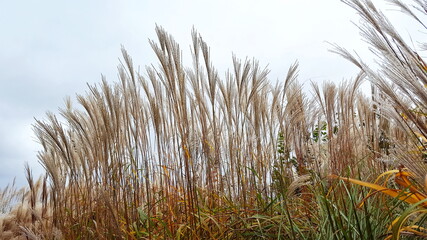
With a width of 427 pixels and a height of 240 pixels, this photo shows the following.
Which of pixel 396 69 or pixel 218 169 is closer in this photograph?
pixel 396 69

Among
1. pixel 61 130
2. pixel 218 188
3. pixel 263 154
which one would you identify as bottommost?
pixel 218 188

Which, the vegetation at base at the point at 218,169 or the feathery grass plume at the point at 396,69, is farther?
the vegetation at base at the point at 218,169

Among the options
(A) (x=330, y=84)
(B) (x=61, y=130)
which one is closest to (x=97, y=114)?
(B) (x=61, y=130)

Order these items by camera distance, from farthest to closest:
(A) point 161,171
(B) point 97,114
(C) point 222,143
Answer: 1. (C) point 222,143
2. (A) point 161,171
3. (B) point 97,114

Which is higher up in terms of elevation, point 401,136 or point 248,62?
point 248,62

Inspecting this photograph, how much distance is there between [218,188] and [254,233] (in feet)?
3.07

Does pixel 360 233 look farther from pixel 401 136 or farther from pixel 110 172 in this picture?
pixel 401 136

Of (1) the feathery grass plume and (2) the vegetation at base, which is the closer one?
(1) the feathery grass plume

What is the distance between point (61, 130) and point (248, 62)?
4.56 feet

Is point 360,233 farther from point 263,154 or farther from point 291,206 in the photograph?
point 263,154

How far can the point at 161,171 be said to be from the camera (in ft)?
11.5

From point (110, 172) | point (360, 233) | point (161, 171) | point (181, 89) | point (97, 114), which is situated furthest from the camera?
point (161, 171)

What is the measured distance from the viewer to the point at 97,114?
2.95 metres

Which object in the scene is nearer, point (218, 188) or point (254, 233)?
point (254, 233)
